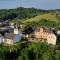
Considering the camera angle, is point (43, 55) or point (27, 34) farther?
point (27, 34)

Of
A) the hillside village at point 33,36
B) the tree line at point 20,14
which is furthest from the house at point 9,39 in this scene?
the tree line at point 20,14

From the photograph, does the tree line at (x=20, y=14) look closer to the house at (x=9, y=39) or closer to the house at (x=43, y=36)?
the house at (x=43, y=36)

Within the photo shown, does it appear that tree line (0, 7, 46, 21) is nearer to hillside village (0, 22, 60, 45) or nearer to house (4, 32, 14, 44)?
hillside village (0, 22, 60, 45)

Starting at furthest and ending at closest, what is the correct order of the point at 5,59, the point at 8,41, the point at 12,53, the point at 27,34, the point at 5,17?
the point at 5,17 < the point at 27,34 < the point at 8,41 < the point at 12,53 < the point at 5,59

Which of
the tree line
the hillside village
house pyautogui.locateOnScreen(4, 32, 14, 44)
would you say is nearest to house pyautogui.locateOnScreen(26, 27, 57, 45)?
the hillside village

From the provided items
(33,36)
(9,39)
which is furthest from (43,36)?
(9,39)

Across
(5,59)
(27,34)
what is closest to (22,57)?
(5,59)

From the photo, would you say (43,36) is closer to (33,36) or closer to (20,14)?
(33,36)

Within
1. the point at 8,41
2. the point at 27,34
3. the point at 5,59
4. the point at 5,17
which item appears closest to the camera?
the point at 5,59

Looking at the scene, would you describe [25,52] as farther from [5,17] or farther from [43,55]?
[5,17]
